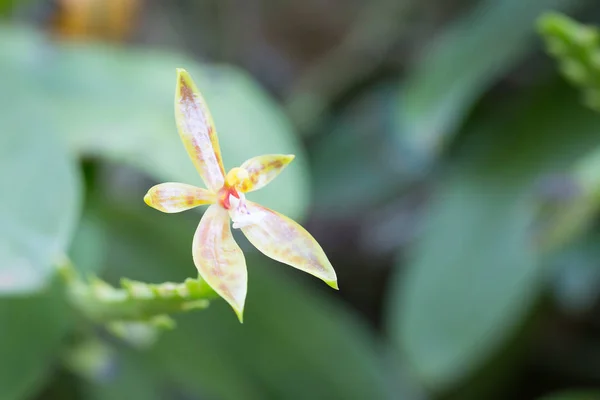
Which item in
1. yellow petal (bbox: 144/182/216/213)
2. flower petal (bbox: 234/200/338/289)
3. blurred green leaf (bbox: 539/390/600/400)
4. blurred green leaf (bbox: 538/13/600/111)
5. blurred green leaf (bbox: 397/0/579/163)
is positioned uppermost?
blurred green leaf (bbox: 397/0/579/163)

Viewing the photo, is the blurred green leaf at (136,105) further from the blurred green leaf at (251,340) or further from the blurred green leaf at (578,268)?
the blurred green leaf at (578,268)

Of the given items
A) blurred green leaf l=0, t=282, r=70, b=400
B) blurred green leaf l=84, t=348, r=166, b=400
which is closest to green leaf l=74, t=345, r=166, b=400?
blurred green leaf l=84, t=348, r=166, b=400

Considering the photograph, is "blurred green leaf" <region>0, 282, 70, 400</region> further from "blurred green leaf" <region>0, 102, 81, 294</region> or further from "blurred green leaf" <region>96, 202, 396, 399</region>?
"blurred green leaf" <region>96, 202, 396, 399</region>

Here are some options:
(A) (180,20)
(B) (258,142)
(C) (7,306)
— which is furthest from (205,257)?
(A) (180,20)

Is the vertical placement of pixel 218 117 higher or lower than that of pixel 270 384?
higher

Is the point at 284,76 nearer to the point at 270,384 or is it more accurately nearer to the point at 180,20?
the point at 180,20

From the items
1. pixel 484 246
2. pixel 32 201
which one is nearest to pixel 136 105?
pixel 32 201
